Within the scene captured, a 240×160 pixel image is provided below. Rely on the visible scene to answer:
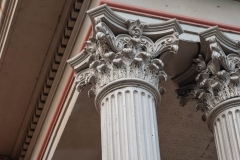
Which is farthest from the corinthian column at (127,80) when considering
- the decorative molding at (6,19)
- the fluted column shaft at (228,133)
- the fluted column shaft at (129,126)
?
the decorative molding at (6,19)

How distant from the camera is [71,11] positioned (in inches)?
340

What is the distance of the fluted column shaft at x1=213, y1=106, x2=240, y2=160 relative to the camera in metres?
6.80

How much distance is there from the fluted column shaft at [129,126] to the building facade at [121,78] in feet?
0.04

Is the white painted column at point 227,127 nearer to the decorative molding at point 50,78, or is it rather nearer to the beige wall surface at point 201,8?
the beige wall surface at point 201,8

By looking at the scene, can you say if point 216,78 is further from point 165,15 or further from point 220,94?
point 165,15

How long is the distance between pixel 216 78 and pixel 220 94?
21 cm

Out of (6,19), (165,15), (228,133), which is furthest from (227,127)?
(6,19)

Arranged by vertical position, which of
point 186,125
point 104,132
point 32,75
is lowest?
point 104,132

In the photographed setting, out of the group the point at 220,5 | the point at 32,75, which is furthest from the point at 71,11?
the point at 220,5

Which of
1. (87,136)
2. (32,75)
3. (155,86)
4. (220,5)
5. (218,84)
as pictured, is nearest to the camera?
(155,86)

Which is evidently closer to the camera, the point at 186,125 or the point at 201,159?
the point at 186,125

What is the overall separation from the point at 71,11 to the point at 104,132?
8.97ft

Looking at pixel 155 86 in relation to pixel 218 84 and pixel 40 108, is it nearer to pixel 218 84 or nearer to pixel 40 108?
pixel 218 84

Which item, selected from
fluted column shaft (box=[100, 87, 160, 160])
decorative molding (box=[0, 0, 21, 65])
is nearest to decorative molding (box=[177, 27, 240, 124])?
fluted column shaft (box=[100, 87, 160, 160])
